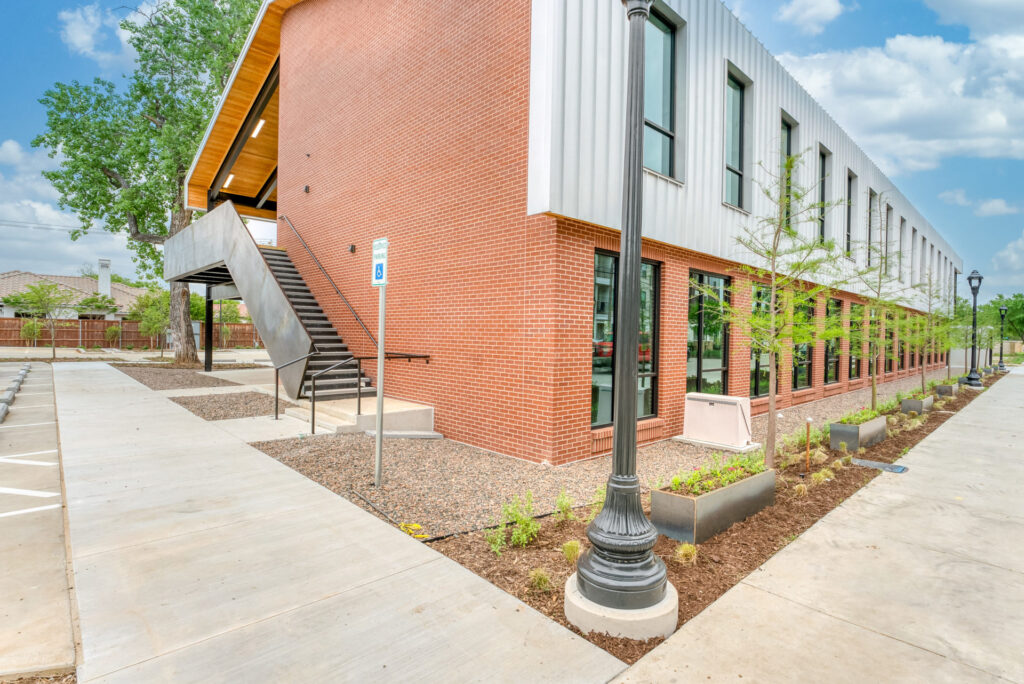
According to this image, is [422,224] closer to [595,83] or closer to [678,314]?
[595,83]

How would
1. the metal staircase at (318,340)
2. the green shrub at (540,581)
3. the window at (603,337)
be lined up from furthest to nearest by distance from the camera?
the metal staircase at (318,340), the window at (603,337), the green shrub at (540,581)

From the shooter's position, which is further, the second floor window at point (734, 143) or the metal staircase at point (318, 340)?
the second floor window at point (734, 143)

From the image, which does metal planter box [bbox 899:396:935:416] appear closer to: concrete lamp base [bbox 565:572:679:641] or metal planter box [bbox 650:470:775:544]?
metal planter box [bbox 650:470:775:544]

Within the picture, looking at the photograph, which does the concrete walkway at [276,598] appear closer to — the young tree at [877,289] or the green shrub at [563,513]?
the green shrub at [563,513]

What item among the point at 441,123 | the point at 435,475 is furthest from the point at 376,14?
the point at 435,475

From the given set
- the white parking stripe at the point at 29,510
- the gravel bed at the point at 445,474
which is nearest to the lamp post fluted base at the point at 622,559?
the gravel bed at the point at 445,474

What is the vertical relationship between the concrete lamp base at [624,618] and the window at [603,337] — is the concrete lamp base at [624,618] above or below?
below

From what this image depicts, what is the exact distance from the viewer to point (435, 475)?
20.5ft

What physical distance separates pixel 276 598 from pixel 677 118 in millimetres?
8931

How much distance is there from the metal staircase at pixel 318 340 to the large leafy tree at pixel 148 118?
10970 mm

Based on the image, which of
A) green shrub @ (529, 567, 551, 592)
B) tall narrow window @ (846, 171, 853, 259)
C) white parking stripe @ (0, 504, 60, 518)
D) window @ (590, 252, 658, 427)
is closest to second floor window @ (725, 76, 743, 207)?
window @ (590, 252, 658, 427)

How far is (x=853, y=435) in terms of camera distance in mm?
7859

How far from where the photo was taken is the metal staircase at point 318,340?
10023 millimetres

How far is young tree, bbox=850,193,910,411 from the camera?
11.2m
